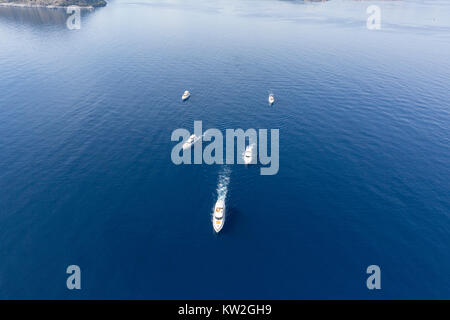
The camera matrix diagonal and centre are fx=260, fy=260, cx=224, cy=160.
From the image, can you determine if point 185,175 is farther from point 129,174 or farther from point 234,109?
point 234,109

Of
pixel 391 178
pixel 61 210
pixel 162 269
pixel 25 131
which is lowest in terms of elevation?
pixel 162 269

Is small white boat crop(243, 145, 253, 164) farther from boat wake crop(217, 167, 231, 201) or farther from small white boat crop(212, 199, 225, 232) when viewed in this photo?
small white boat crop(212, 199, 225, 232)

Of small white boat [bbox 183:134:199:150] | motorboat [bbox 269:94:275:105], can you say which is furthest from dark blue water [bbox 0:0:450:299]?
small white boat [bbox 183:134:199:150]

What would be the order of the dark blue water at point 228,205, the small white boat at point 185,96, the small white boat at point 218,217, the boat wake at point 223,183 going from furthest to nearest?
1. the small white boat at point 185,96
2. the boat wake at point 223,183
3. the small white boat at point 218,217
4. the dark blue water at point 228,205

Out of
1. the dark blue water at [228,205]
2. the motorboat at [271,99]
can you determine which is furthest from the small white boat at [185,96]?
the motorboat at [271,99]

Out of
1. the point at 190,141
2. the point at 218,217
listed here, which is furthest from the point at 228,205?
the point at 190,141

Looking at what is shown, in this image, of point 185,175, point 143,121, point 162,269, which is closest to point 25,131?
point 143,121

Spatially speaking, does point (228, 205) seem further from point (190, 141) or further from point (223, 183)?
point (190, 141)

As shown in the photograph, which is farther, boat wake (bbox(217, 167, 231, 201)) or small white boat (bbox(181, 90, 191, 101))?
small white boat (bbox(181, 90, 191, 101))

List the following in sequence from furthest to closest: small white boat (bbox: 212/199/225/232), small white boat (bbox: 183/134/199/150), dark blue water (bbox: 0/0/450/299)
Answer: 1. small white boat (bbox: 183/134/199/150)
2. small white boat (bbox: 212/199/225/232)
3. dark blue water (bbox: 0/0/450/299)

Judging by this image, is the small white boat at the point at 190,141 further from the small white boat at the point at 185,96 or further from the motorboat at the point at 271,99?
the motorboat at the point at 271,99

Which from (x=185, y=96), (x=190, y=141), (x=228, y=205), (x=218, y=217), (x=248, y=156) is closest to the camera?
(x=218, y=217)
